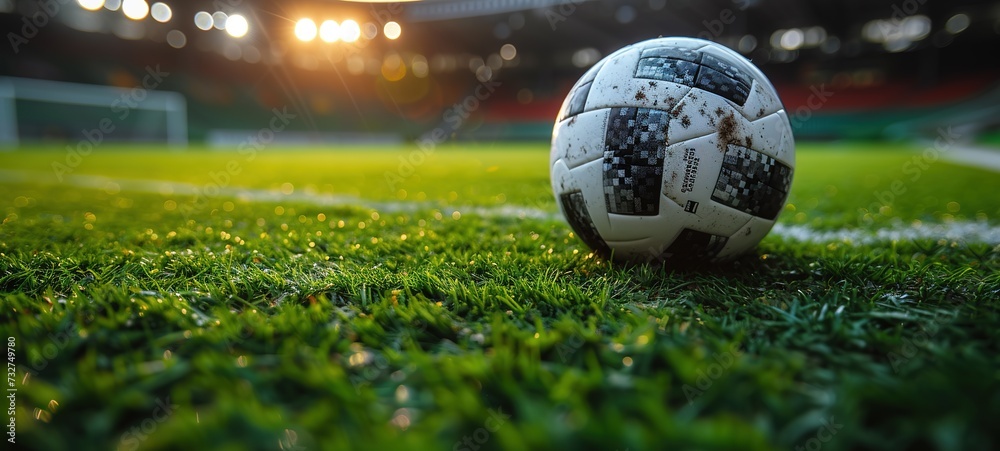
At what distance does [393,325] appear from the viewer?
5.01 feet

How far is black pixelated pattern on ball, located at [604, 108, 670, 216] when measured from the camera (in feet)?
6.17

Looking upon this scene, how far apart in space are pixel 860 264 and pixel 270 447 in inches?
92.1

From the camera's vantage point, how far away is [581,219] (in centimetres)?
216

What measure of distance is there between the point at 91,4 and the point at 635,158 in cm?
3882

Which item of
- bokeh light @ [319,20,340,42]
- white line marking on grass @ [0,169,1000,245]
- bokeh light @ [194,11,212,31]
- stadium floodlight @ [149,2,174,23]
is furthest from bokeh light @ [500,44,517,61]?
white line marking on grass @ [0,169,1000,245]

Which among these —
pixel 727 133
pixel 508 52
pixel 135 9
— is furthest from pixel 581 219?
pixel 508 52

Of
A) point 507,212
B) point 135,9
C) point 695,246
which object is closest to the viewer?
point 695,246

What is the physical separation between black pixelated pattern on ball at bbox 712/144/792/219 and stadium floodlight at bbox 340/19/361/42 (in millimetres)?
34686

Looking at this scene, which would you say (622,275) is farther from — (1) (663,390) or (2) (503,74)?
(2) (503,74)

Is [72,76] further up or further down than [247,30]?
further down

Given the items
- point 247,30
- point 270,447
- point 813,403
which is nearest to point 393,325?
point 270,447

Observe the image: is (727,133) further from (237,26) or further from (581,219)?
(237,26)

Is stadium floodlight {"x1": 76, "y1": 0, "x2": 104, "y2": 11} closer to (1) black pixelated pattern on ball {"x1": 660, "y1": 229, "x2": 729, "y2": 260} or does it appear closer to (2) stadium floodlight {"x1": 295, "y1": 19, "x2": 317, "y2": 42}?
(2) stadium floodlight {"x1": 295, "y1": 19, "x2": 317, "y2": 42}

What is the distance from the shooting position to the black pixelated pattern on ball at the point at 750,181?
1893mm
